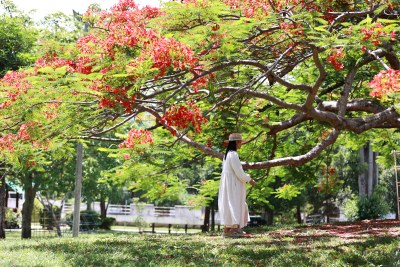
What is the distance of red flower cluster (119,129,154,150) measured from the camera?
11.2m

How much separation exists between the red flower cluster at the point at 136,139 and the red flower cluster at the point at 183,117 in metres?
2.04

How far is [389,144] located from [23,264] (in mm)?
13264

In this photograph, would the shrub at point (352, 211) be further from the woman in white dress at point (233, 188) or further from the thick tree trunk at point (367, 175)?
the woman in white dress at point (233, 188)

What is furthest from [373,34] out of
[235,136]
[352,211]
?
[352,211]

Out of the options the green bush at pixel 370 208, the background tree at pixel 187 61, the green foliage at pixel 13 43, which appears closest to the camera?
the background tree at pixel 187 61

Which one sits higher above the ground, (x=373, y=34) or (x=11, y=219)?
(x=373, y=34)

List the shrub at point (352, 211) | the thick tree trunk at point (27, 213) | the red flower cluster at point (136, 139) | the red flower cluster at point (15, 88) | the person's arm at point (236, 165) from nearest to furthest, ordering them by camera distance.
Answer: the red flower cluster at point (15, 88) < the person's arm at point (236, 165) < the red flower cluster at point (136, 139) < the thick tree trunk at point (27, 213) < the shrub at point (352, 211)

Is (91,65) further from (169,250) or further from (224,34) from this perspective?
(169,250)

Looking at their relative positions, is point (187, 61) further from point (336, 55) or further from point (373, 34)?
point (373, 34)

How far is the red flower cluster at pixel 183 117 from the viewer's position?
9133 mm

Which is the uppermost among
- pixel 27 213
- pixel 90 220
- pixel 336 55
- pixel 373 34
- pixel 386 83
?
pixel 373 34

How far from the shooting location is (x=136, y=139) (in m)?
11.2

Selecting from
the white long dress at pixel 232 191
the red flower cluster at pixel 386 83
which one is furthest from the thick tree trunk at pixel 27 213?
the red flower cluster at pixel 386 83

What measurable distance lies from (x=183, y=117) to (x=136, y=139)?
232 cm
